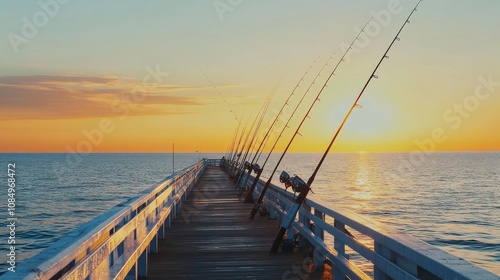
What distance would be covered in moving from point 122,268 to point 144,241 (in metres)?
1.76

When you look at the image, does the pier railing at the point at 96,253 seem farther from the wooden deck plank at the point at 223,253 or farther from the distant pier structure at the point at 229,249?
the wooden deck plank at the point at 223,253

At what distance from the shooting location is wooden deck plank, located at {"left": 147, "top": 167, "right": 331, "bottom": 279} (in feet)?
27.2

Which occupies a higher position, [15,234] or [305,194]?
[305,194]

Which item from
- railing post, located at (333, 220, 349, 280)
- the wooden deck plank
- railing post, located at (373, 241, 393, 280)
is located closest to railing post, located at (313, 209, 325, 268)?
the wooden deck plank

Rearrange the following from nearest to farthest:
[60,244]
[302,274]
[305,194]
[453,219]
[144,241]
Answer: [60,244]
[144,241]
[302,274]
[305,194]
[453,219]

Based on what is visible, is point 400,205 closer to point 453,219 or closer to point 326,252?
point 453,219

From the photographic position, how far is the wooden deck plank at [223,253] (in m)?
8.28

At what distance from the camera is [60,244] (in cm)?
418

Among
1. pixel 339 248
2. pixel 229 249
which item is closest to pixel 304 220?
pixel 229 249

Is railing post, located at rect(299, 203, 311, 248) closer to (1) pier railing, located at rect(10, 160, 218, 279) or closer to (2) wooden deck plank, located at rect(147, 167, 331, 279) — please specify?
(2) wooden deck plank, located at rect(147, 167, 331, 279)

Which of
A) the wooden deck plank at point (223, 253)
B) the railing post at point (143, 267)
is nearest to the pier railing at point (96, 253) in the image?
the railing post at point (143, 267)

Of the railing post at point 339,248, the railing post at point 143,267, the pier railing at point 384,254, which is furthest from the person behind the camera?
the railing post at point 143,267

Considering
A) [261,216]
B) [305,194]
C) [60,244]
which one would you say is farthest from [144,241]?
[261,216]

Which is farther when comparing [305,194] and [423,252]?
[305,194]
